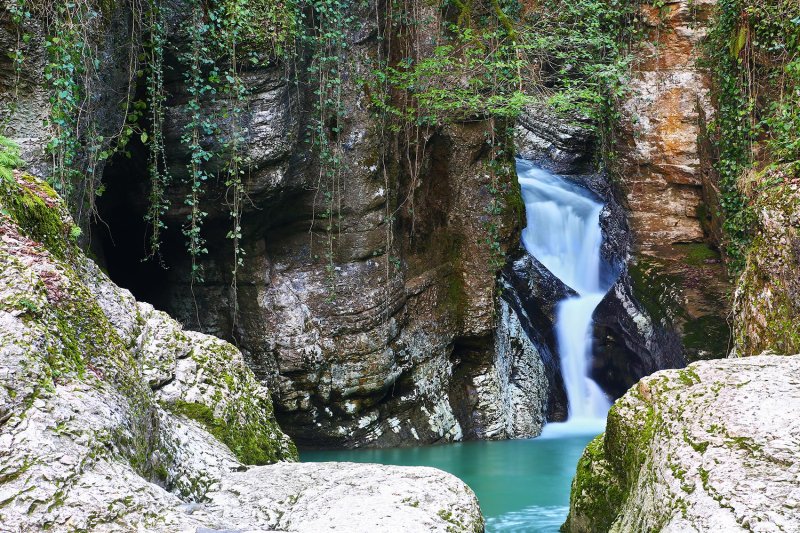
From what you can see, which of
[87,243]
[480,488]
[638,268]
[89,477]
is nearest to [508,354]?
[638,268]

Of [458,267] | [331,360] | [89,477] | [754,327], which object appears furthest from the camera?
[458,267]

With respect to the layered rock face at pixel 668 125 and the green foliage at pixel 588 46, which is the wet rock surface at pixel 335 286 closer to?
the green foliage at pixel 588 46

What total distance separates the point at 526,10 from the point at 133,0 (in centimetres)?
683

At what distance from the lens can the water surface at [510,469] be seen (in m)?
6.98

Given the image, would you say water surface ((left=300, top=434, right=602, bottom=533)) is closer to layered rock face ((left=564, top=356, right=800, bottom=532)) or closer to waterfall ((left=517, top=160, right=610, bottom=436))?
waterfall ((left=517, top=160, right=610, bottom=436))

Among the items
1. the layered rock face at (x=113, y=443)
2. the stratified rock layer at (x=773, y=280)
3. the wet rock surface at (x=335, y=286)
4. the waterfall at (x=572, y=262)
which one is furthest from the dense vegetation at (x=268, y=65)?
the stratified rock layer at (x=773, y=280)

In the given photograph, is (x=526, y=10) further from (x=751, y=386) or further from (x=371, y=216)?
(x=751, y=386)

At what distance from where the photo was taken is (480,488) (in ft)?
26.8

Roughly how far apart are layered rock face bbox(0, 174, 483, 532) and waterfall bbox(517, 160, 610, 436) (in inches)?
329

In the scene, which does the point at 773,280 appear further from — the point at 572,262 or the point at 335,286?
the point at 572,262

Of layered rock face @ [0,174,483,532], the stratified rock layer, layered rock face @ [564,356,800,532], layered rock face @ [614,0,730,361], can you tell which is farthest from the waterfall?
layered rock face @ [0,174,483,532]

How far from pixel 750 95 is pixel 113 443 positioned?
8430 mm

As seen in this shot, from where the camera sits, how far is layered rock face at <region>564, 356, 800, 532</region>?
3170mm

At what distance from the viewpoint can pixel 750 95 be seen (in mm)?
9008
